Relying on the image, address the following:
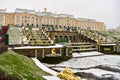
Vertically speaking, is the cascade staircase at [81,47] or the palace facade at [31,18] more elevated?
the palace facade at [31,18]

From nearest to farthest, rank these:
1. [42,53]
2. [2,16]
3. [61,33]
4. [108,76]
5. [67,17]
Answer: [108,76], [42,53], [61,33], [2,16], [67,17]

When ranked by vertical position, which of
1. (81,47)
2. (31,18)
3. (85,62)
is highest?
(31,18)

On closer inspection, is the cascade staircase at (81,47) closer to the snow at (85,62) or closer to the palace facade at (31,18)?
the snow at (85,62)

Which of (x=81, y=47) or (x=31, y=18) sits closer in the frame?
(x=81, y=47)

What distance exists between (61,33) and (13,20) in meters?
18.6

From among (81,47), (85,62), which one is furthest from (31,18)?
(85,62)

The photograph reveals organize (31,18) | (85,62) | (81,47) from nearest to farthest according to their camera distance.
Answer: (85,62), (81,47), (31,18)

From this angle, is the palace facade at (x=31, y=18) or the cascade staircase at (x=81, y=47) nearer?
the cascade staircase at (x=81, y=47)

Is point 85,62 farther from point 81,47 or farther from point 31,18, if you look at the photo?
point 31,18

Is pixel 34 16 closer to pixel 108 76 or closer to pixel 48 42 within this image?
pixel 48 42

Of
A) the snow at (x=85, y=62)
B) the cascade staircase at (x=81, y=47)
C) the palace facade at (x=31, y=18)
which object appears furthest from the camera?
the palace facade at (x=31, y=18)

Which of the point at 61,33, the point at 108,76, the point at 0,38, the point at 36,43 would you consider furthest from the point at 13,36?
the point at 108,76

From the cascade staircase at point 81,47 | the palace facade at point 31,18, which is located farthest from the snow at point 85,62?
the palace facade at point 31,18

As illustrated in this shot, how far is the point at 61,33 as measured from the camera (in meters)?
15.4
